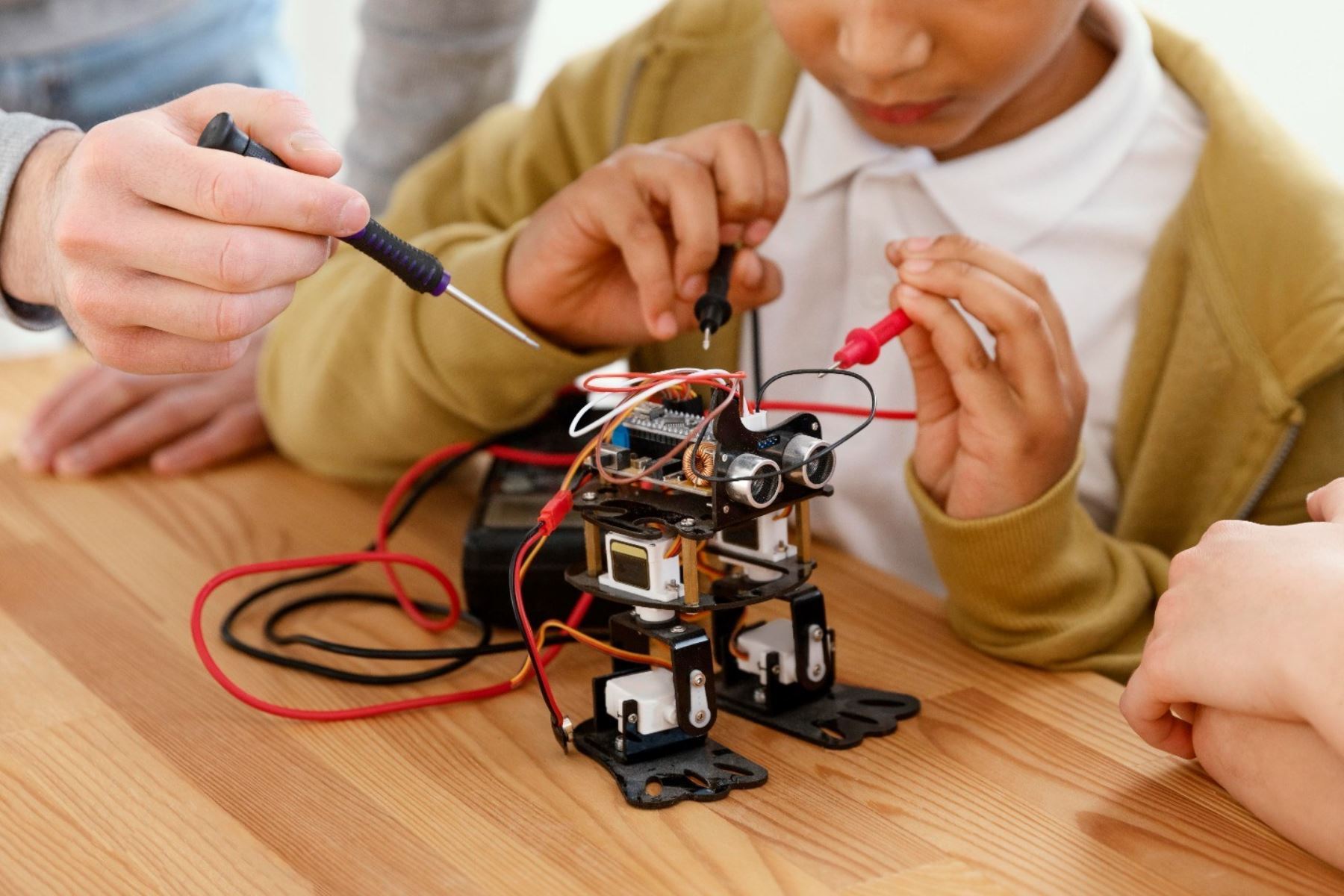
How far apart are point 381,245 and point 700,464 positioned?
227 mm

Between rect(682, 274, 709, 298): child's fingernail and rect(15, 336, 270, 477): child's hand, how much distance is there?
51 centimetres

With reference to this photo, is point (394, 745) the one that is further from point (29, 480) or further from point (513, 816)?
point (29, 480)

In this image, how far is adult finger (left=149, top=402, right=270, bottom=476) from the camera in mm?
1252

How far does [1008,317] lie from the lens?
0.87m

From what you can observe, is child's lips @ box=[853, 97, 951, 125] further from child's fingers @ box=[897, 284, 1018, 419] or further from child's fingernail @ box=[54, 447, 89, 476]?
child's fingernail @ box=[54, 447, 89, 476]

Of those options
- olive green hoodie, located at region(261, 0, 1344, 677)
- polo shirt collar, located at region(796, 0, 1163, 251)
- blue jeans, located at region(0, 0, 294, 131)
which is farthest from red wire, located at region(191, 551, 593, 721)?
blue jeans, located at region(0, 0, 294, 131)

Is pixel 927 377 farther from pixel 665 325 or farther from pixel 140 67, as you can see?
pixel 140 67

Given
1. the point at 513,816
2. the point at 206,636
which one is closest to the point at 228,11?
the point at 206,636

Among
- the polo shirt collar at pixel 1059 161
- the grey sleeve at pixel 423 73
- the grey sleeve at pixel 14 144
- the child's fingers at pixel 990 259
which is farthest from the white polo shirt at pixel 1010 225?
the grey sleeve at pixel 14 144

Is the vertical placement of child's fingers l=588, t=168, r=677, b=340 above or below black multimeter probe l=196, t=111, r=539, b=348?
below

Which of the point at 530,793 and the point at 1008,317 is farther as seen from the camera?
the point at 1008,317

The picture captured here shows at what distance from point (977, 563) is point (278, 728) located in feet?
1.48

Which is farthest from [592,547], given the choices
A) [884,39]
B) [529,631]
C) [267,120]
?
[884,39]

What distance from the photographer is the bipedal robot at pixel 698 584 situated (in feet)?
2.36
